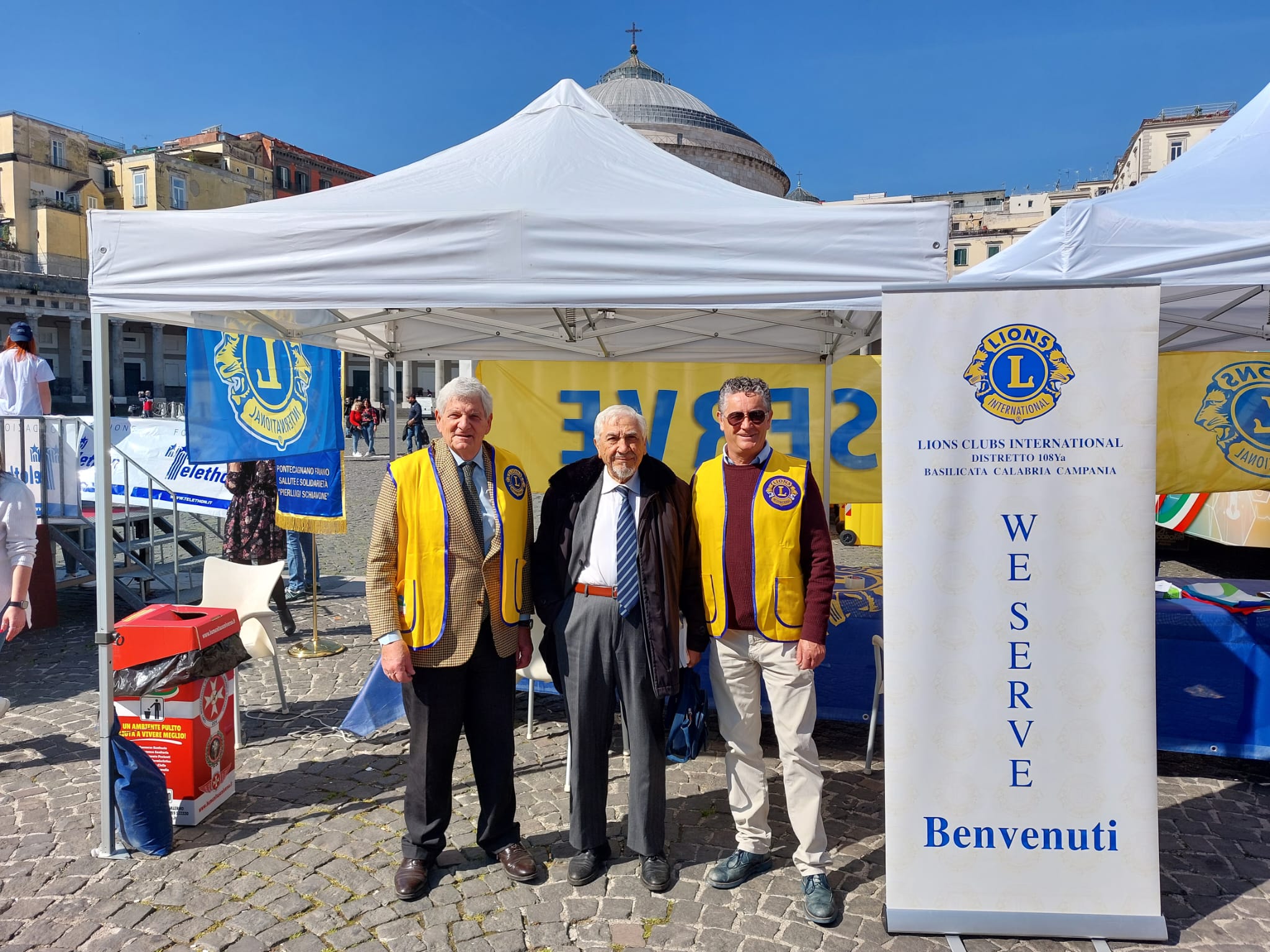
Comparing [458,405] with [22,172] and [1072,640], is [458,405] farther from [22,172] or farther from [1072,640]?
[22,172]

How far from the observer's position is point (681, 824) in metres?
3.52

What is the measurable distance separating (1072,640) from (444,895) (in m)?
2.32

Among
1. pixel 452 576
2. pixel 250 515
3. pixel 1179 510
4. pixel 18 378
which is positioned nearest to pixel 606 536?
pixel 452 576

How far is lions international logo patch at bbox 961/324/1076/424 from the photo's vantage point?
269 cm

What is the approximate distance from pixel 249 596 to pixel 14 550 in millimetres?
1232

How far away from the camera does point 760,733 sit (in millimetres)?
3004

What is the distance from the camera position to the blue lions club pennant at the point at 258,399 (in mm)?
5691

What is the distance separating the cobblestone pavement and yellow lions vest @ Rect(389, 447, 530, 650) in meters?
0.96

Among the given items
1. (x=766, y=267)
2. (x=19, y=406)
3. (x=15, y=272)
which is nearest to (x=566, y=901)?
(x=766, y=267)

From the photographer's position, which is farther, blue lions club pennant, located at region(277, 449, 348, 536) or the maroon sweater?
blue lions club pennant, located at region(277, 449, 348, 536)

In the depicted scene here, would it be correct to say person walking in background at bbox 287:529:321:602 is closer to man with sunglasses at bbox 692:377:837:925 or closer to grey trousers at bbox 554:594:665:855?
grey trousers at bbox 554:594:665:855

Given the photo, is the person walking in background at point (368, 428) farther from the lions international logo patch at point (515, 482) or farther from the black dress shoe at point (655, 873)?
the black dress shoe at point (655, 873)

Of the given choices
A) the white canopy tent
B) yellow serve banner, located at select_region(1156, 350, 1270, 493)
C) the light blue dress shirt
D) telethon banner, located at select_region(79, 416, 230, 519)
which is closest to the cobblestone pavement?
the white canopy tent

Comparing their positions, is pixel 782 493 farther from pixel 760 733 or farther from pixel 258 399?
pixel 258 399
